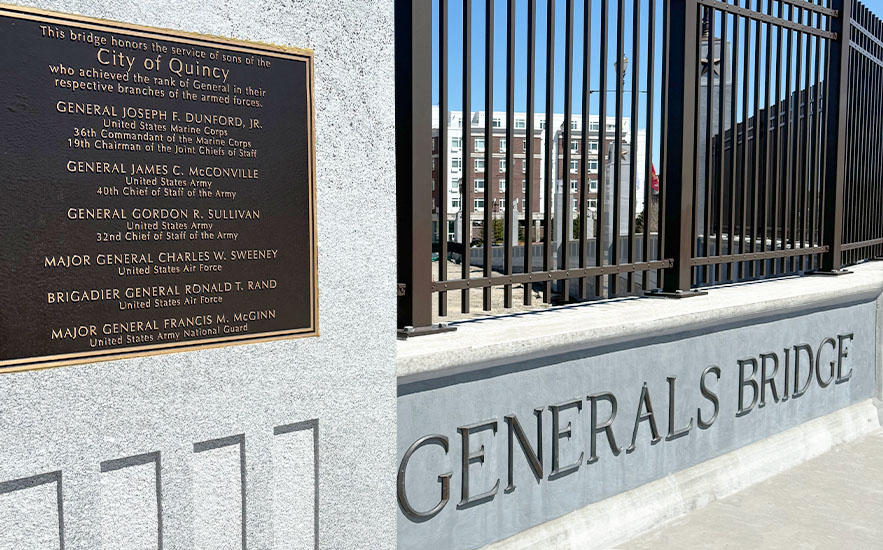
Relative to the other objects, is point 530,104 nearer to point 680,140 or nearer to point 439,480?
point 680,140

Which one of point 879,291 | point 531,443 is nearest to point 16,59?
point 531,443

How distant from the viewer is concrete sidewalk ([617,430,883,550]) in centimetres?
435

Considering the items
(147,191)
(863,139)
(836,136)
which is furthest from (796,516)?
(863,139)

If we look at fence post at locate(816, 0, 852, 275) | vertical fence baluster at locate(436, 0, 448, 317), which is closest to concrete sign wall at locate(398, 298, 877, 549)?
vertical fence baluster at locate(436, 0, 448, 317)

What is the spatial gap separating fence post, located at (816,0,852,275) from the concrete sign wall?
1.27 meters

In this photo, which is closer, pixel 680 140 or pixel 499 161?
pixel 680 140

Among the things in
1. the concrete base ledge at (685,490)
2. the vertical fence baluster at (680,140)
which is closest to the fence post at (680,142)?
the vertical fence baluster at (680,140)

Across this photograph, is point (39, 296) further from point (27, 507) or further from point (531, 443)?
point (531, 443)

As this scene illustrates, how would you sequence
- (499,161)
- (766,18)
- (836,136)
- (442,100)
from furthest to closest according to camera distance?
(499,161), (836,136), (766,18), (442,100)

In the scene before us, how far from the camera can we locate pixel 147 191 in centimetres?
259

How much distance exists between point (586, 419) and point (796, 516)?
5.33 ft

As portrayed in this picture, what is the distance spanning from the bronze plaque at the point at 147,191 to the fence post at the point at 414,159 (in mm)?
853

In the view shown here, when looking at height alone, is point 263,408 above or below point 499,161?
below

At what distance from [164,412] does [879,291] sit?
21.9 ft
